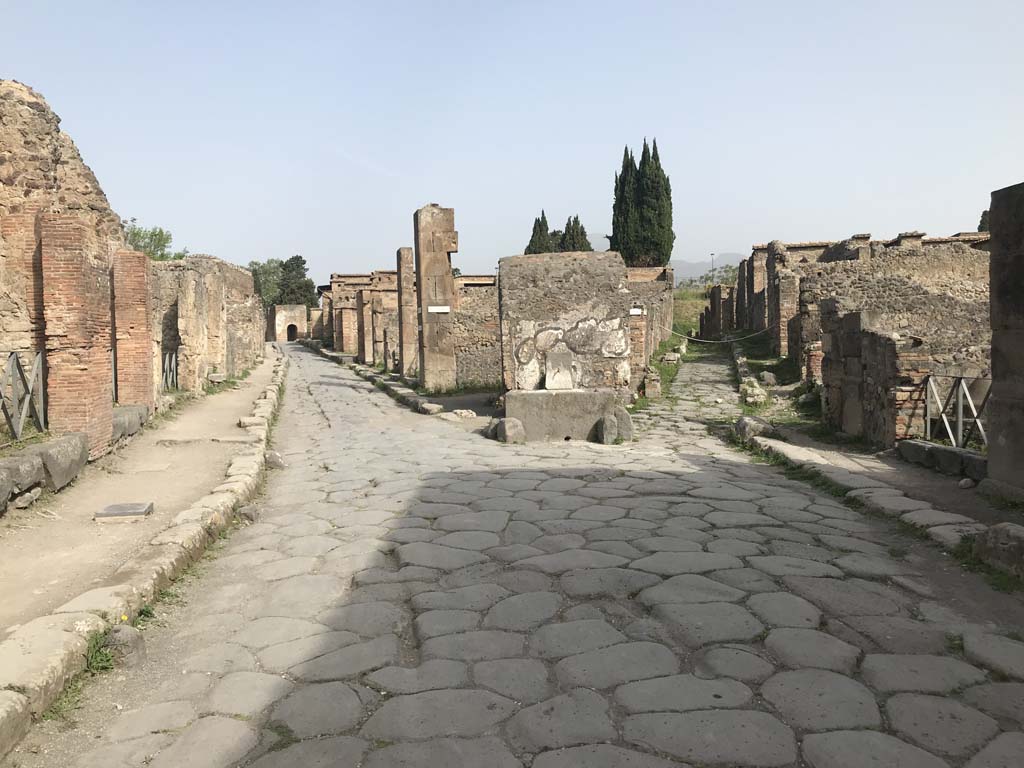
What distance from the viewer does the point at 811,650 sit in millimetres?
2752

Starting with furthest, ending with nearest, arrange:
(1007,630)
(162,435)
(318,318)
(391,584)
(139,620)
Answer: (318,318)
(162,435)
(391,584)
(139,620)
(1007,630)

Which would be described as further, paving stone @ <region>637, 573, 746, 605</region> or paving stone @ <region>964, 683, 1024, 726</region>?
paving stone @ <region>637, 573, 746, 605</region>

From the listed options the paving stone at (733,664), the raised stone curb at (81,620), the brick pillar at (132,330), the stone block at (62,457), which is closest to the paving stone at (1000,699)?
the paving stone at (733,664)

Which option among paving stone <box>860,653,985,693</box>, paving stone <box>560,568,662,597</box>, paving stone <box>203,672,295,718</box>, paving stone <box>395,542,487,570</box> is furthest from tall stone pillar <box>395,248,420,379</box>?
paving stone <box>860,653,985,693</box>

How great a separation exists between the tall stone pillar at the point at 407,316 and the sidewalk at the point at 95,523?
31.7 ft

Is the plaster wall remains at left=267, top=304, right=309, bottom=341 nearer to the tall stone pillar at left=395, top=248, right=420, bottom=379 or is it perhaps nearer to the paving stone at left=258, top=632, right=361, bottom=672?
the tall stone pillar at left=395, top=248, right=420, bottom=379

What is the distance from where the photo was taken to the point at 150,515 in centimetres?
496

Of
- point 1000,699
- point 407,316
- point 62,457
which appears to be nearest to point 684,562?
point 1000,699

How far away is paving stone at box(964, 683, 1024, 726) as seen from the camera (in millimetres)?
2287

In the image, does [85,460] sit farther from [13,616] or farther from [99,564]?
[13,616]

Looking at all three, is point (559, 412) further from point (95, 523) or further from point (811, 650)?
point (811, 650)

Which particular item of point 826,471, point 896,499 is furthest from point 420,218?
point 896,499

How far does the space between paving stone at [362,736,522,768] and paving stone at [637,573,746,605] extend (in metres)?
1.29

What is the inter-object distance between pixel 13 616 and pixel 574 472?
4.27 m
